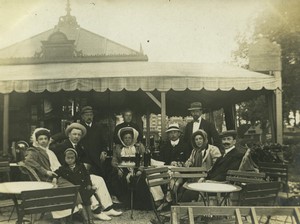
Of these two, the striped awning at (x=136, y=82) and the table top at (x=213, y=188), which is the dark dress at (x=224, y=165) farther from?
the striped awning at (x=136, y=82)

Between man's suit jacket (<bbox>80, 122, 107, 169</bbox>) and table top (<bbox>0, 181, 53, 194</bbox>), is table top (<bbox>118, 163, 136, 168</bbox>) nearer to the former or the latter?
man's suit jacket (<bbox>80, 122, 107, 169</bbox>)

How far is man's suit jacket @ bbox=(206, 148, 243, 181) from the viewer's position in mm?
4984

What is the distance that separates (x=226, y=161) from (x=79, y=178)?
2.02 meters

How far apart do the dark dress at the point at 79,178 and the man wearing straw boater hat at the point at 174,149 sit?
1577 millimetres

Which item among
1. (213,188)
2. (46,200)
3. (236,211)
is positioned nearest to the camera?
(236,211)

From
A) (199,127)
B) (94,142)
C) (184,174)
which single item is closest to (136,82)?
(94,142)

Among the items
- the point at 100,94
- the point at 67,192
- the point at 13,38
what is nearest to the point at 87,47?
the point at 100,94

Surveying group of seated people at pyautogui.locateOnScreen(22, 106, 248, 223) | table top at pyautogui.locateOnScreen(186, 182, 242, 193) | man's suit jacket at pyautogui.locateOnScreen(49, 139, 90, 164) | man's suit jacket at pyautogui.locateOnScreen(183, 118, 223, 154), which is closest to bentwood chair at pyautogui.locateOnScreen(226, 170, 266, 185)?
table top at pyautogui.locateOnScreen(186, 182, 242, 193)

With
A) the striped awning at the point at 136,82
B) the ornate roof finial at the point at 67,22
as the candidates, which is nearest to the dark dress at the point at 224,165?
the striped awning at the point at 136,82

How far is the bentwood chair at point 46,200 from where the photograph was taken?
325cm

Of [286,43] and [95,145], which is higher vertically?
[286,43]

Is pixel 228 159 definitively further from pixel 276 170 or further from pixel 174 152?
pixel 174 152

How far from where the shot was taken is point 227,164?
5.00m

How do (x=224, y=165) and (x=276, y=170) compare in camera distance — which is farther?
(x=276, y=170)
